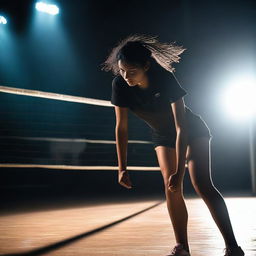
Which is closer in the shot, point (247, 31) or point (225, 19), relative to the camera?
point (247, 31)

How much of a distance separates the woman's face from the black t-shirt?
86mm

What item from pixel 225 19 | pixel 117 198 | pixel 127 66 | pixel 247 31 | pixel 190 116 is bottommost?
pixel 117 198

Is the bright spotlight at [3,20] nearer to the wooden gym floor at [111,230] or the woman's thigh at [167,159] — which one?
the wooden gym floor at [111,230]

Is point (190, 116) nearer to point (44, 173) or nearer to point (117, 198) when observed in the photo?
point (117, 198)

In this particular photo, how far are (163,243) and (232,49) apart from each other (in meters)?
7.84

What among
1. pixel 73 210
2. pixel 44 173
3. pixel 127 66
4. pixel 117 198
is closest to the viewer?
pixel 127 66

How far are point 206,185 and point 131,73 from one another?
0.62 meters

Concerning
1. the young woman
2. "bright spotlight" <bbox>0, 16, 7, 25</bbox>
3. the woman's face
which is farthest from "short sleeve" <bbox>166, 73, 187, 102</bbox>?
"bright spotlight" <bbox>0, 16, 7, 25</bbox>

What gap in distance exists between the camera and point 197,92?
10.1 meters

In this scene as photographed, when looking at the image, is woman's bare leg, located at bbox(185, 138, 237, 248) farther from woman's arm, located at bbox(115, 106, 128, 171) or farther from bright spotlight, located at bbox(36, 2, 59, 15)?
bright spotlight, located at bbox(36, 2, 59, 15)

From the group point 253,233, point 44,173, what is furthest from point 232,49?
point 253,233

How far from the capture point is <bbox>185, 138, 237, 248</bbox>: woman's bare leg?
2359mm

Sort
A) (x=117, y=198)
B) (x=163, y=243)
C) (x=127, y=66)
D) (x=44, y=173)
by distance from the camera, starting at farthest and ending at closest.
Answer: (x=44, y=173), (x=117, y=198), (x=163, y=243), (x=127, y=66)

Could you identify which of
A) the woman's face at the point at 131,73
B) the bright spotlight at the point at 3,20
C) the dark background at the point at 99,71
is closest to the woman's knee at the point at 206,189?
the woman's face at the point at 131,73
